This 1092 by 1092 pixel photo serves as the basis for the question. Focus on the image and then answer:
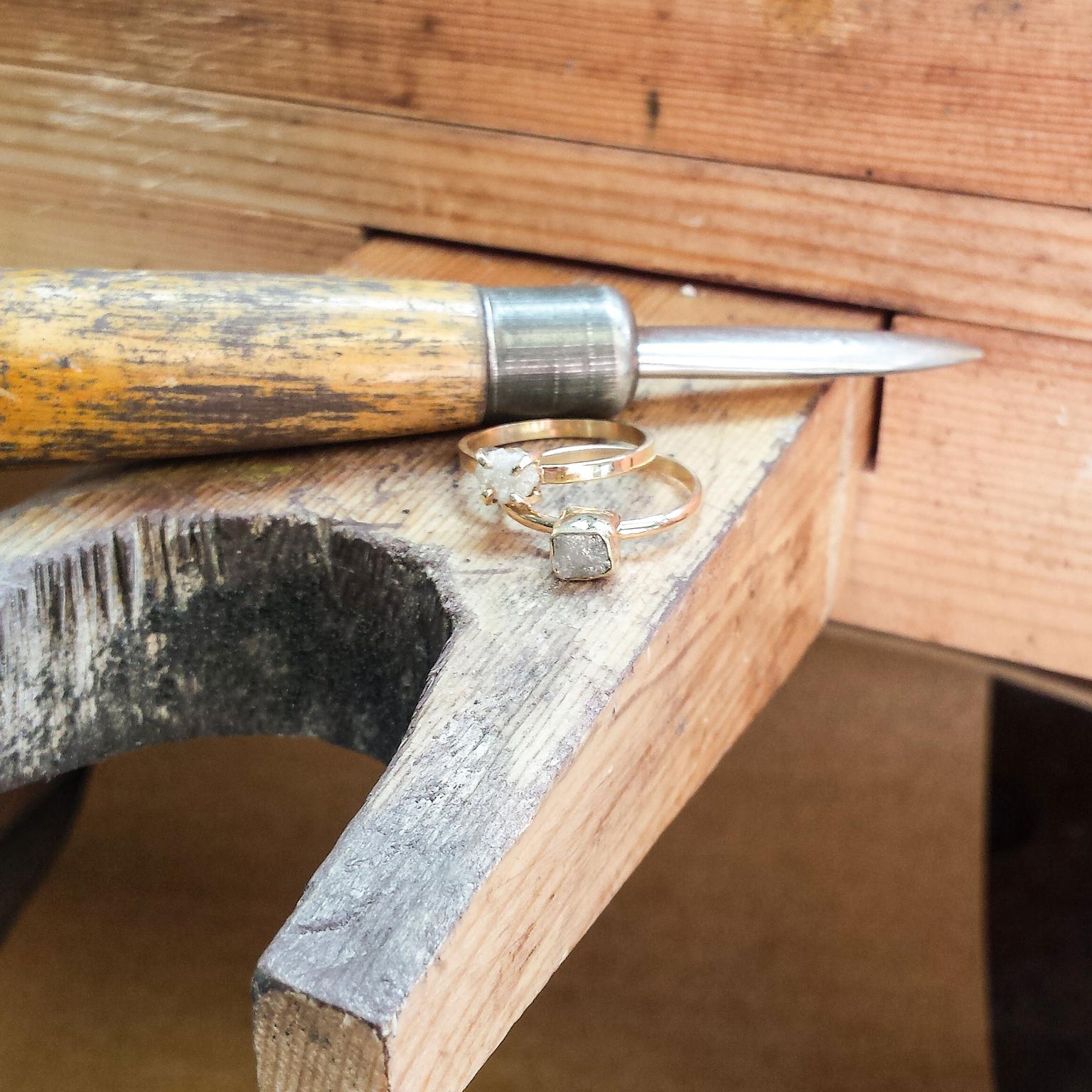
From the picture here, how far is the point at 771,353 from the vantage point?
75 centimetres

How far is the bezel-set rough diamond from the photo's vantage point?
60 centimetres

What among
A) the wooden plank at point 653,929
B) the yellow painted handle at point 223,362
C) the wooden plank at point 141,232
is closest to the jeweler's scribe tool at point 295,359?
the yellow painted handle at point 223,362

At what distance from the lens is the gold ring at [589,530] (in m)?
0.60

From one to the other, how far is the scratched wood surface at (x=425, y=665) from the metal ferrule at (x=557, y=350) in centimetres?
A: 5

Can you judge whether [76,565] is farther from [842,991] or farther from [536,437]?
[842,991]

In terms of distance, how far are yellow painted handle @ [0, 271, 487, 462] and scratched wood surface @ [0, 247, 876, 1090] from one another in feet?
0.09

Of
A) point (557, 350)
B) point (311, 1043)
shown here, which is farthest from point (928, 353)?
point (311, 1043)

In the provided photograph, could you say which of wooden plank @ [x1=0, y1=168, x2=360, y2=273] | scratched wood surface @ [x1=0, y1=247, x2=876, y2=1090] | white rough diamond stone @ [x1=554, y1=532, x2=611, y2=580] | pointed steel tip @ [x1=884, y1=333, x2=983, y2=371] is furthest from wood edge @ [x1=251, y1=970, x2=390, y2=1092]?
wooden plank @ [x1=0, y1=168, x2=360, y2=273]

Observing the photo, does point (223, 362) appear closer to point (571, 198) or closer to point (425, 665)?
point (425, 665)

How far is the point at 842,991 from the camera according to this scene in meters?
1.25

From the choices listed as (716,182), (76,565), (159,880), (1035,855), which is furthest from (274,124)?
(1035,855)

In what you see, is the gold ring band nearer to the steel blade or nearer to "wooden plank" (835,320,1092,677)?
the steel blade

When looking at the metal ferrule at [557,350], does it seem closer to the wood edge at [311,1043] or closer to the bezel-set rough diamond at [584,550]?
the bezel-set rough diamond at [584,550]

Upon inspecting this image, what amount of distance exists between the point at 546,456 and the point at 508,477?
2.4 inches
